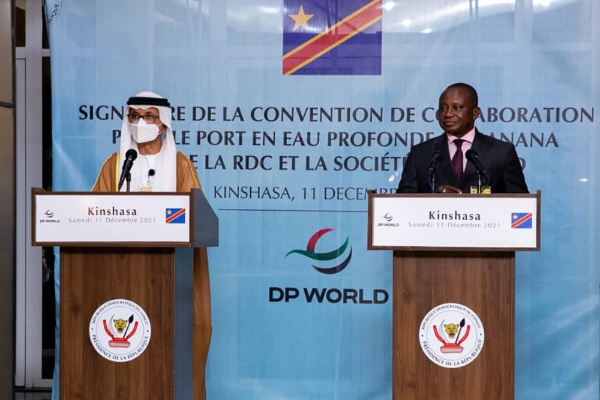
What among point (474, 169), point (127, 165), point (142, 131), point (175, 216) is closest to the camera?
point (175, 216)

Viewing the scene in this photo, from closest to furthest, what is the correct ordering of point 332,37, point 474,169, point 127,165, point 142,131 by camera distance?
1. point 127,165
2. point 142,131
3. point 474,169
4. point 332,37

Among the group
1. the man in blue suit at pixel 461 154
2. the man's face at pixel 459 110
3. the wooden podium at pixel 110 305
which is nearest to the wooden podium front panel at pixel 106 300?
the wooden podium at pixel 110 305

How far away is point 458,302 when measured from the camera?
360cm

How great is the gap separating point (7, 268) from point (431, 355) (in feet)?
9.77

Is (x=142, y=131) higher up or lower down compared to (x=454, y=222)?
higher up

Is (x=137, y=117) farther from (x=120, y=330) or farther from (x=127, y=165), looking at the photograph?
(x=120, y=330)

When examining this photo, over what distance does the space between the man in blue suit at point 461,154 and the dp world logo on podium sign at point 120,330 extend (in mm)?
1705

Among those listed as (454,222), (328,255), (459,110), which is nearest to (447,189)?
(454,222)

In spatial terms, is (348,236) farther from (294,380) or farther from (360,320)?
(294,380)

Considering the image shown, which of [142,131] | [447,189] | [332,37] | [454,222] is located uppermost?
[332,37]

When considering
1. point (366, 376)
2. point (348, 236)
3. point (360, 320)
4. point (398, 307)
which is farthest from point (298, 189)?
point (398, 307)

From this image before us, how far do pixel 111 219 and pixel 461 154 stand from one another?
6.90 feet

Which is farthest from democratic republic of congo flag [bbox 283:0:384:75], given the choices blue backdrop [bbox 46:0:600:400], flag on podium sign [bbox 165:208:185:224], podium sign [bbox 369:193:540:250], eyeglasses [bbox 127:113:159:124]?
flag on podium sign [bbox 165:208:185:224]

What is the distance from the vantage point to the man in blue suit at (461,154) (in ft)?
15.3
